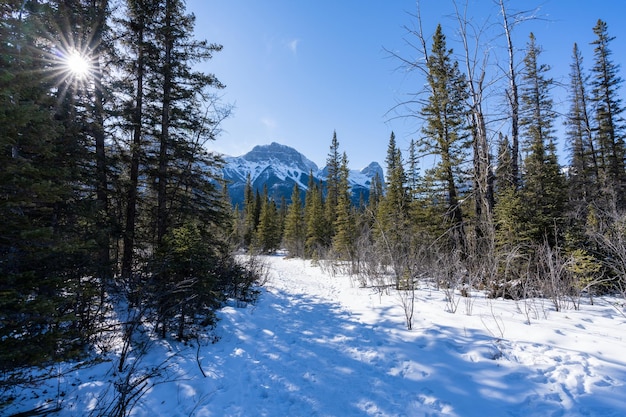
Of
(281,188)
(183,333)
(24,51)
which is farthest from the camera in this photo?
(281,188)

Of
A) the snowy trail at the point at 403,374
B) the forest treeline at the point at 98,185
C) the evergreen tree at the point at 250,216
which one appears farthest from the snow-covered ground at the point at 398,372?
the evergreen tree at the point at 250,216

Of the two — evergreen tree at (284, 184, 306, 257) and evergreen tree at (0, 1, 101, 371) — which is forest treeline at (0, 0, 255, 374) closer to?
evergreen tree at (0, 1, 101, 371)

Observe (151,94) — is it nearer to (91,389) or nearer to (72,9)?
(72,9)

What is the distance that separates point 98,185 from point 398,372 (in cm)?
778

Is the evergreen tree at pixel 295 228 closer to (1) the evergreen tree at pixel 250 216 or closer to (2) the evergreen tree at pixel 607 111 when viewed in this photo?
(1) the evergreen tree at pixel 250 216

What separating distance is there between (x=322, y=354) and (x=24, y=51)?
6119 mm

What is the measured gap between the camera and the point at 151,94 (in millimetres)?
9508

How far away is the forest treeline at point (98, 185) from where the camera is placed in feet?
9.07

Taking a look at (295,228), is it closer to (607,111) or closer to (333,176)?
(333,176)

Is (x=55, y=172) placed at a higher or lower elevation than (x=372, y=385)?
higher

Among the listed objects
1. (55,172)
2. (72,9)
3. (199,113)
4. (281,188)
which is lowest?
(55,172)

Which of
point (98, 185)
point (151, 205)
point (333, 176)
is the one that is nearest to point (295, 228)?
point (333, 176)

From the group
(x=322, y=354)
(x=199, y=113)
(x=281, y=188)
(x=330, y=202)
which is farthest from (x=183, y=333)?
(x=281, y=188)

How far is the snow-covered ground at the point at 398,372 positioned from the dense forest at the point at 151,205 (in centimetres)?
66
